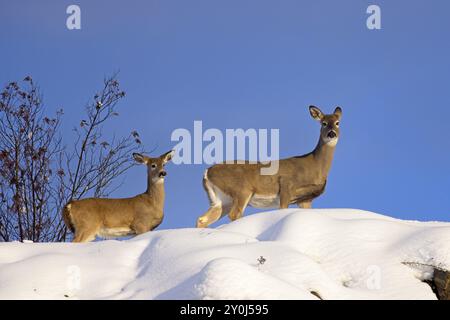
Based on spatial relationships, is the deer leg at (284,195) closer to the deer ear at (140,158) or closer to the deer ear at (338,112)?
the deer ear at (338,112)

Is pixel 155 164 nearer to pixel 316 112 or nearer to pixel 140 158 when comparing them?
pixel 140 158

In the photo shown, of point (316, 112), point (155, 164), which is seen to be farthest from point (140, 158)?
point (316, 112)

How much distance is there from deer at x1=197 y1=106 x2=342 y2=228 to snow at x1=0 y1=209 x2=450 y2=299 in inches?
178

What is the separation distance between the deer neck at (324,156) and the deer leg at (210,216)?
238 cm

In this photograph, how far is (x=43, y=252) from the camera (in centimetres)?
1141

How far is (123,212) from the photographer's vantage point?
16031mm

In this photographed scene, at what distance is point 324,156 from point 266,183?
1.55 metres

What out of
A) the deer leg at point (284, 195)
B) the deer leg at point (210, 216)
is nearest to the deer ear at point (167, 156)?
the deer leg at point (210, 216)

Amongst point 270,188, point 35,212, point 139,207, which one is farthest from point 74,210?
point 270,188

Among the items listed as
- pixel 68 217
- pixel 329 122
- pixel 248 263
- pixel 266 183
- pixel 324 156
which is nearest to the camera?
pixel 248 263

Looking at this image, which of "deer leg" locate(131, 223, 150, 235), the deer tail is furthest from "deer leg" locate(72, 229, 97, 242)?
"deer leg" locate(131, 223, 150, 235)

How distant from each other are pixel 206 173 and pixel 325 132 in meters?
2.74

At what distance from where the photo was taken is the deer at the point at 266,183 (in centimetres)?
1670

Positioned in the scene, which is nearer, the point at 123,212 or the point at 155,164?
the point at 123,212
